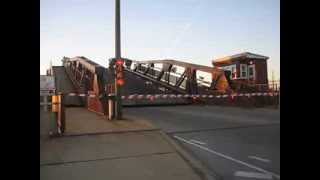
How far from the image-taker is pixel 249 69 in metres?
20.5

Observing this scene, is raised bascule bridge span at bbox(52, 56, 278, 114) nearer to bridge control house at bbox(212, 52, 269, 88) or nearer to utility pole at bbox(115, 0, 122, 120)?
bridge control house at bbox(212, 52, 269, 88)

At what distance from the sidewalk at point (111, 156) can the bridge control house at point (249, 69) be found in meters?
12.4

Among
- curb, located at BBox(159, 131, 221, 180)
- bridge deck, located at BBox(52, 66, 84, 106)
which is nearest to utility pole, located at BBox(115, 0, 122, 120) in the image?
curb, located at BBox(159, 131, 221, 180)

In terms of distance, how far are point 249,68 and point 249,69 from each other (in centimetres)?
5

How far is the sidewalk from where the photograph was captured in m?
4.87

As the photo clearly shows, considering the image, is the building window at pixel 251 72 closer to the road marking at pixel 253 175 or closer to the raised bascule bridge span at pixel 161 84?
the raised bascule bridge span at pixel 161 84

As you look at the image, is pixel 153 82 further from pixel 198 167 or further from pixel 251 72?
pixel 198 167

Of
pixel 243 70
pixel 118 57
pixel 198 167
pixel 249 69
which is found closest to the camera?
pixel 198 167

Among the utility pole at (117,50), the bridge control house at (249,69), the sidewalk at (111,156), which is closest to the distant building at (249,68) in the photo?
the bridge control house at (249,69)

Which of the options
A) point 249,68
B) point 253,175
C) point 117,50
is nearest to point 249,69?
point 249,68

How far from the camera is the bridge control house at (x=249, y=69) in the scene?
1989 cm

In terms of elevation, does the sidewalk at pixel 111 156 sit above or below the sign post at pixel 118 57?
below
